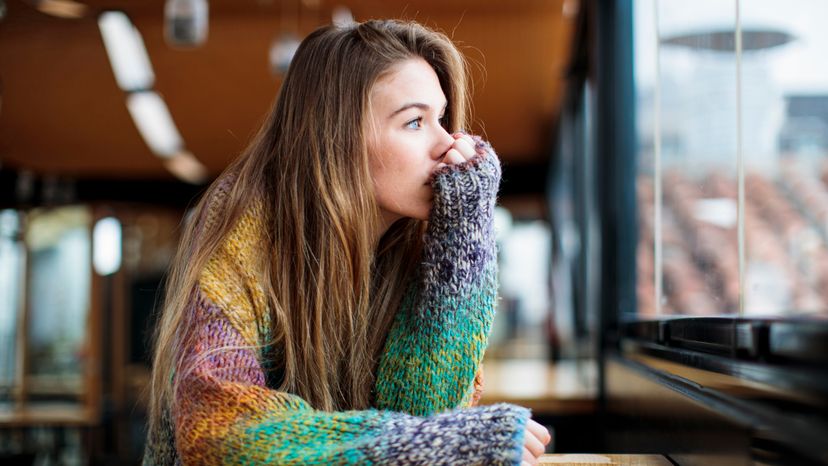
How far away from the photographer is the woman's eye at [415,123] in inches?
57.1

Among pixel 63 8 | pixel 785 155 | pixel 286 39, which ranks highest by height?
pixel 63 8

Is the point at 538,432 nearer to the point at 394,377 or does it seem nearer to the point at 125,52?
the point at 394,377

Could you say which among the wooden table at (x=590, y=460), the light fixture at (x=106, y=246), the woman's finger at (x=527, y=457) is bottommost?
the wooden table at (x=590, y=460)

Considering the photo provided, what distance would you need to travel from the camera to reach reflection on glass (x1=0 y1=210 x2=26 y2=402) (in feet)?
28.8

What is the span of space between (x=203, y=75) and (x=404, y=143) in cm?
763

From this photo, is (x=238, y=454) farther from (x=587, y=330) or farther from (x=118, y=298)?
(x=118, y=298)

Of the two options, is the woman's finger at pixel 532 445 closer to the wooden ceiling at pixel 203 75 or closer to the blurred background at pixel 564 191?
the blurred background at pixel 564 191

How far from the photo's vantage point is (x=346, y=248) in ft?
4.66

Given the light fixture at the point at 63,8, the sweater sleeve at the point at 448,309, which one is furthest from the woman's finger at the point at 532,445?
the light fixture at the point at 63,8

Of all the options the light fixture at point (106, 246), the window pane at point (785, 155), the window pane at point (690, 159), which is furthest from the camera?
the light fixture at point (106, 246)

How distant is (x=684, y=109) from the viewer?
2.13 m

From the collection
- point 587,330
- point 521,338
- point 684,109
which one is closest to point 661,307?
point 684,109

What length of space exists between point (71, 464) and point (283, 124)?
7.74 m

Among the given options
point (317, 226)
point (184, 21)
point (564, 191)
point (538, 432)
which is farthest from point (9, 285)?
point (538, 432)
